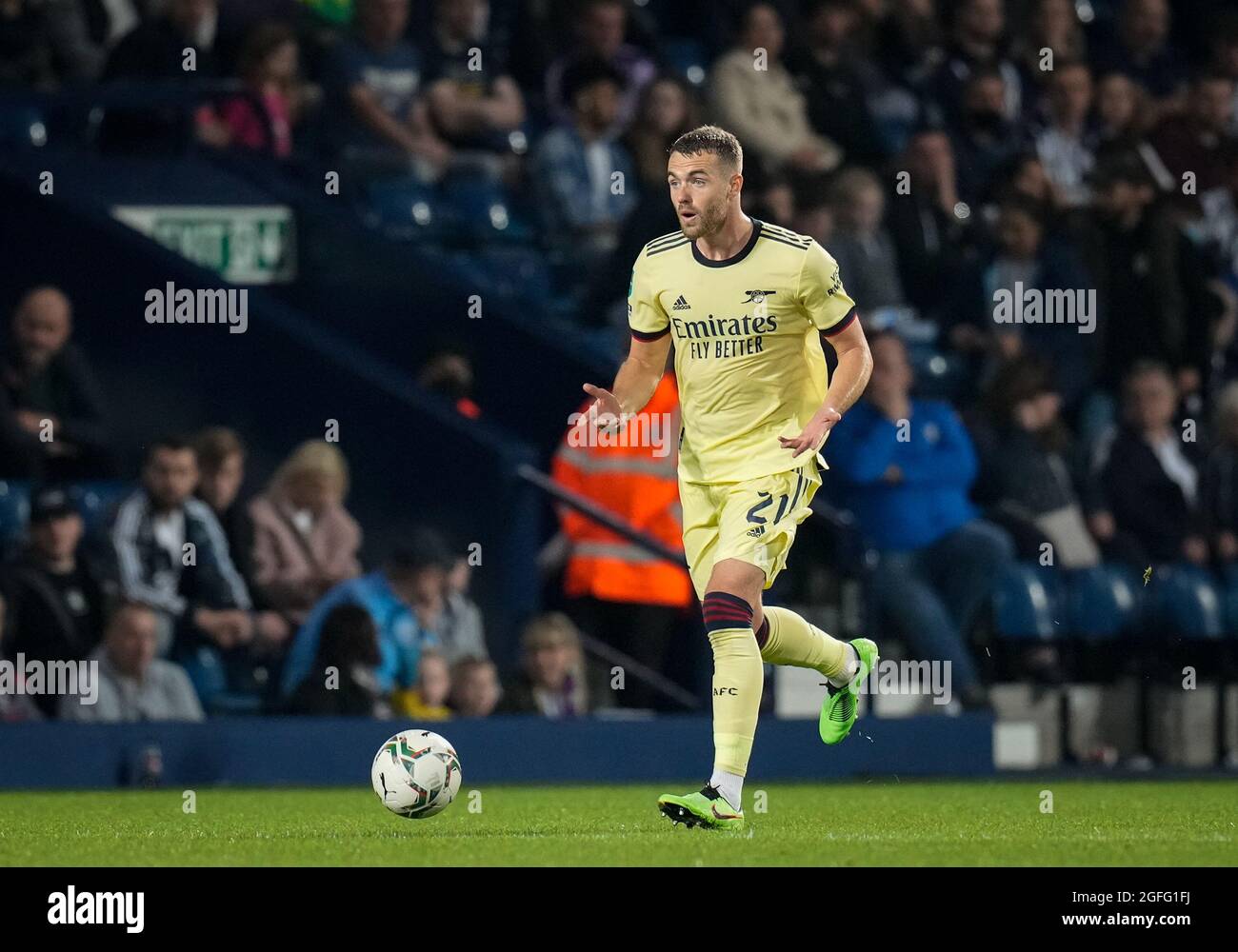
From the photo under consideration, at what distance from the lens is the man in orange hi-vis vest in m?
11.9

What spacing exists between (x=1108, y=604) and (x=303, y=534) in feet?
14.2

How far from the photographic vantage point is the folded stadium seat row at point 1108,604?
41.8ft

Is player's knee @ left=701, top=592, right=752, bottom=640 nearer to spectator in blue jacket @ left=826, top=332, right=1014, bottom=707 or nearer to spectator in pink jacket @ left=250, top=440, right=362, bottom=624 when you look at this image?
spectator in pink jacket @ left=250, top=440, right=362, bottom=624

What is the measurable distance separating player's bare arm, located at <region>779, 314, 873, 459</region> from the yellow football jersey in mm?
55

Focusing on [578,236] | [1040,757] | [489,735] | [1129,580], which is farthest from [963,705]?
[578,236]

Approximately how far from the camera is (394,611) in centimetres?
1116

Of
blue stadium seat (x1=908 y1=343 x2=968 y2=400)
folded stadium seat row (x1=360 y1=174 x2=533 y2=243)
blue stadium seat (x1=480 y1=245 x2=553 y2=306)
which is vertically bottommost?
blue stadium seat (x1=908 y1=343 x2=968 y2=400)

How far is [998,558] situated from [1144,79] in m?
5.30

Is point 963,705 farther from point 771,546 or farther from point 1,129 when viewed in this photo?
point 1,129

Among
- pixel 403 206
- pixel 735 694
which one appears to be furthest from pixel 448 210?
pixel 735 694

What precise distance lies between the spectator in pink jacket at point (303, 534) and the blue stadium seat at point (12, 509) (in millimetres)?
1060

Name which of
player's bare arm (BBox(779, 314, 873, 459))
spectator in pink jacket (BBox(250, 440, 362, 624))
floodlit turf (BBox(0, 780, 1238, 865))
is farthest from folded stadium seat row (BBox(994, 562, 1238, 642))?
player's bare arm (BBox(779, 314, 873, 459))

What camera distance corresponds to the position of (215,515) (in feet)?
37.0

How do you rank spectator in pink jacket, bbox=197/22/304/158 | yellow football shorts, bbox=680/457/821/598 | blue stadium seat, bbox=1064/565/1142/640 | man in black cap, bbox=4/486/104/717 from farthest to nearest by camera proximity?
spectator in pink jacket, bbox=197/22/304/158, blue stadium seat, bbox=1064/565/1142/640, man in black cap, bbox=4/486/104/717, yellow football shorts, bbox=680/457/821/598
